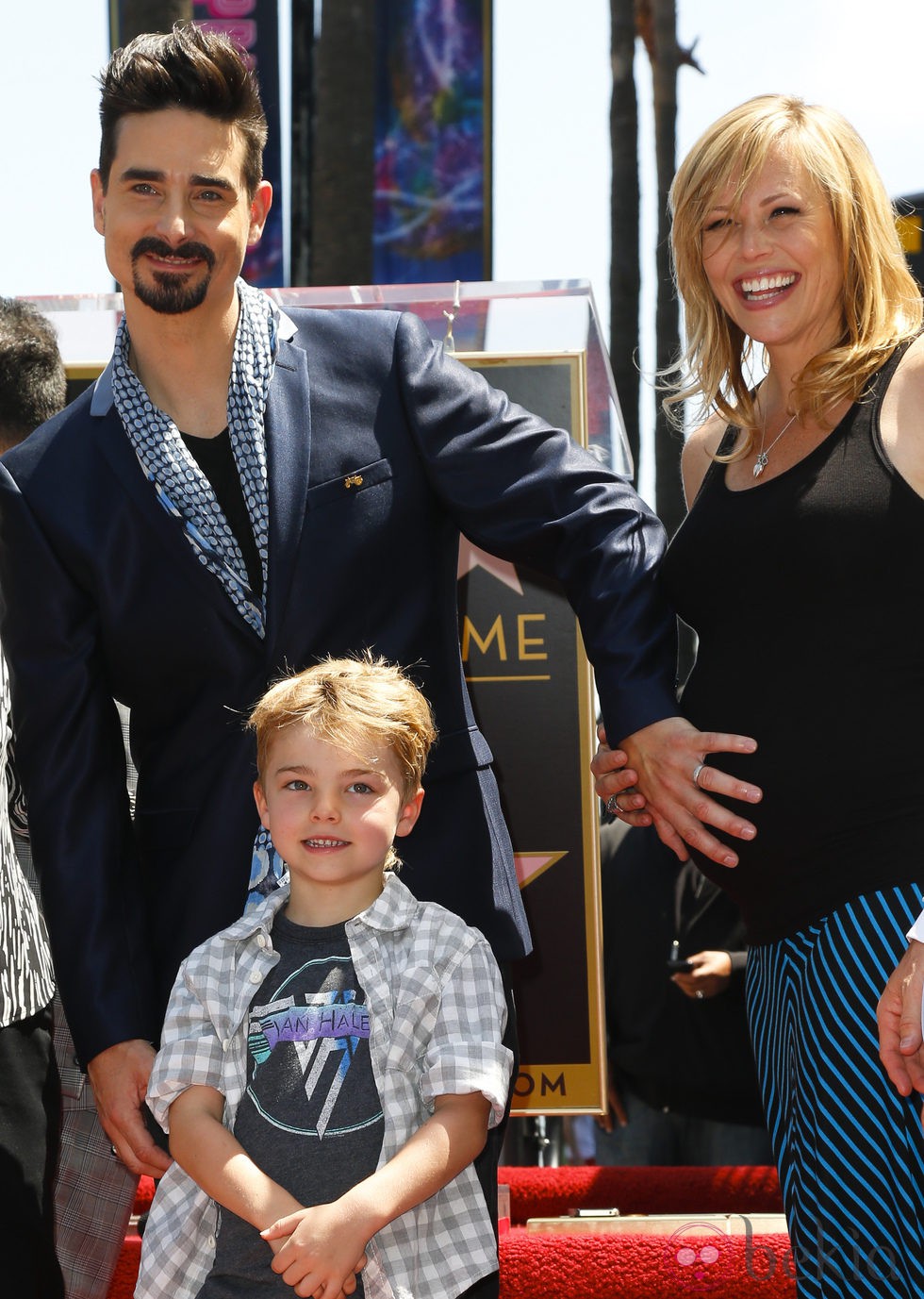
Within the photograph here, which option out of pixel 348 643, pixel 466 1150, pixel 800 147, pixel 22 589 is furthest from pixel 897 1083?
pixel 22 589

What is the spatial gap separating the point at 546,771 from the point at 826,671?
1.71 meters

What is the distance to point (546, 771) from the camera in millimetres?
3668

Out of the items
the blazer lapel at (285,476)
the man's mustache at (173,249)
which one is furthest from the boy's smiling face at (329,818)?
the man's mustache at (173,249)

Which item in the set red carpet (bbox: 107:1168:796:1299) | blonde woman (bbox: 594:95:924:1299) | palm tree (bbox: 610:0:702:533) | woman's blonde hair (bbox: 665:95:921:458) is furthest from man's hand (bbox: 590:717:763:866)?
palm tree (bbox: 610:0:702:533)

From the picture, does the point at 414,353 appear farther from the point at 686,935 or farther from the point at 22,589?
the point at 686,935

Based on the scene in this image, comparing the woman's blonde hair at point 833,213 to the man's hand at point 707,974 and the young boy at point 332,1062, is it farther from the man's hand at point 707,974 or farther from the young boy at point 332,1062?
the man's hand at point 707,974

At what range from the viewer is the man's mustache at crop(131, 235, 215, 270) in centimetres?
241

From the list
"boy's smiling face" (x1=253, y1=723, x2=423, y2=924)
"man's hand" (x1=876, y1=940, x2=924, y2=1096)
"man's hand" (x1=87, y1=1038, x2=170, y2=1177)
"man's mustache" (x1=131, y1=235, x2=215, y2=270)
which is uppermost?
"man's mustache" (x1=131, y1=235, x2=215, y2=270)

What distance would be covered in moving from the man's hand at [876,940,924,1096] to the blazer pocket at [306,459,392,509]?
1.10m

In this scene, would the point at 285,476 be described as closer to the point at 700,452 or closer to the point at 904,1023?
the point at 700,452

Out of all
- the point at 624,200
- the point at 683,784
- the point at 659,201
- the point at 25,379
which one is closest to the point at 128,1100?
the point at 683,784

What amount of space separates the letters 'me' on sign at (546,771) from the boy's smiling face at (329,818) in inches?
58.7

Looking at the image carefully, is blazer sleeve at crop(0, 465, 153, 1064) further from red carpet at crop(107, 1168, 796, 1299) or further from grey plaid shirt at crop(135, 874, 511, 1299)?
red carpet at crop(107, 1168, 796, 1299)

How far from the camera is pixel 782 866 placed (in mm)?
2059
